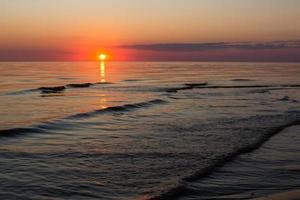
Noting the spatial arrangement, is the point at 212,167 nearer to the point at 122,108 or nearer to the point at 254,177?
the point at 254,177

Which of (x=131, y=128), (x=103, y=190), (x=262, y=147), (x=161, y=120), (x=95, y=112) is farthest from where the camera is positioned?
(x=95, y=112)

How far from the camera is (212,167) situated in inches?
382

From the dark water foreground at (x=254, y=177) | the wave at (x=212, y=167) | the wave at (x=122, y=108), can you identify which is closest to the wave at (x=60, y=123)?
the wave at (x=122, y=108)

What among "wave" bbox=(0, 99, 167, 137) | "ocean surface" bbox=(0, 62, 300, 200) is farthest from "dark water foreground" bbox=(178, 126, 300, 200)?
"wave" bbox=(0, 99, 167, 137)

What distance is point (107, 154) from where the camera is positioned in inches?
436

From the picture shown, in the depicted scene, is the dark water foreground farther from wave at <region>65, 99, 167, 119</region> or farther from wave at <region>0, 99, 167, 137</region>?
wave at <region>65, 99, 167, 119</region>

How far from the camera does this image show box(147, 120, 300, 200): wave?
7.57 meters

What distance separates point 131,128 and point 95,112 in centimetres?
633

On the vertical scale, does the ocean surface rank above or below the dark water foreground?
above

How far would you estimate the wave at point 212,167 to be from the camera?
7.57 meters

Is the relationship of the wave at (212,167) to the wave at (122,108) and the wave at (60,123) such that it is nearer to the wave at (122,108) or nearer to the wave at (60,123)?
the wave at (60,123)

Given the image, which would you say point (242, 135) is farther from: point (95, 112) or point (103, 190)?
point (95, 112)

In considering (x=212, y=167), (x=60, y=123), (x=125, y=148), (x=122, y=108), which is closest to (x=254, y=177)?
(x=212, y=167)

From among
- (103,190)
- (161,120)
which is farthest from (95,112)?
(103,190)
